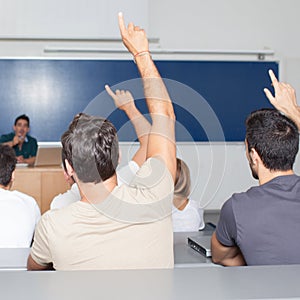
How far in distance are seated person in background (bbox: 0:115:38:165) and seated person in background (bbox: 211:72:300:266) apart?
3929 mm

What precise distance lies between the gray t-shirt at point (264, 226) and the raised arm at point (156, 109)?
0.30 meters

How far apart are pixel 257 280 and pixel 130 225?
55 centimetres

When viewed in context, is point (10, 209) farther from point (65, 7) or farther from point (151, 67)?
point (65, 7)

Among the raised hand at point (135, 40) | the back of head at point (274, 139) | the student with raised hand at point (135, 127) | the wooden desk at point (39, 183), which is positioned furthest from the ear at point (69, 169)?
the wooden desk at point (39, 183)

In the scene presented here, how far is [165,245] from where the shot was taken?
139 cm

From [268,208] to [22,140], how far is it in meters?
4.18

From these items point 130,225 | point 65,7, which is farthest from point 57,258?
point 65,7

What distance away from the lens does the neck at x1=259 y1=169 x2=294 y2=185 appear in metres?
1.69

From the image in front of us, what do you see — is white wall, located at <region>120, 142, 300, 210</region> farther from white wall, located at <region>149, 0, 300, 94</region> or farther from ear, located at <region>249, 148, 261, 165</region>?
ear, located at <region>249, 148, 261, 165</region>

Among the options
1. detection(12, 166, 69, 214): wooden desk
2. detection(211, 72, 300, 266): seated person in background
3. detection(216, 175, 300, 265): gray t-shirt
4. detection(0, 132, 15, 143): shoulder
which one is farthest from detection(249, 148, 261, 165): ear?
detection(0, 132, 15, 143): shoulder

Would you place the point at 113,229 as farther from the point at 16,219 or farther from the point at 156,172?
the point at 16,219

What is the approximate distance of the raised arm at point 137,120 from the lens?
190cm

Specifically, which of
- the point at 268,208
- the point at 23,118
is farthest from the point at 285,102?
the point at 23,118

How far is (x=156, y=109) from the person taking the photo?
54.3 inches
